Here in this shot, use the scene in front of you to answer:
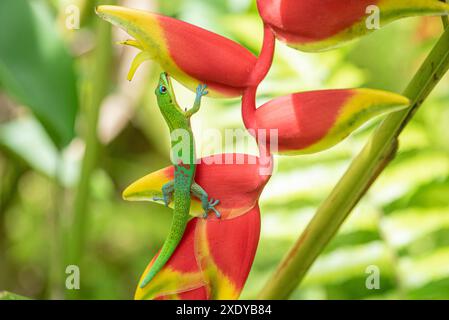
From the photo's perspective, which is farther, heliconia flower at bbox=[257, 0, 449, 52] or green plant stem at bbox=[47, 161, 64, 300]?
green plant stem at bbox=[47, 161, 64, 300]

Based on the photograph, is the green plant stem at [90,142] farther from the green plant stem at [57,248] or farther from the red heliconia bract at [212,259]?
the red heliconia bract at [212,259]

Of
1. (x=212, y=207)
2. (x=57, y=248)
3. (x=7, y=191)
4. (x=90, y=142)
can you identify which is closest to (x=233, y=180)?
(x=212, y=207)

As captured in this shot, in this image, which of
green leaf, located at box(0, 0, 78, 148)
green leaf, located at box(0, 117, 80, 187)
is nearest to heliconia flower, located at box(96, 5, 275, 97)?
green leaf, located at box(0, 0, 78, 148)

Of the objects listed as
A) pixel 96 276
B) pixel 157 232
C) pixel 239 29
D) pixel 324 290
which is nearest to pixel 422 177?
pixel 324 290

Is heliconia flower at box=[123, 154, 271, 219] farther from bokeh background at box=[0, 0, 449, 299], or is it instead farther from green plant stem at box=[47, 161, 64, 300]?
green plant stem at box=[47, 161, 64, 300]

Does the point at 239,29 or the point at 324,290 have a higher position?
the point at 239,29

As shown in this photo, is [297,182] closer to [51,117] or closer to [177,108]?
[51,117]

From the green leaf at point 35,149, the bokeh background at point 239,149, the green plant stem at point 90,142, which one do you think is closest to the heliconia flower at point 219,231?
the bokeh background at point 239,149
